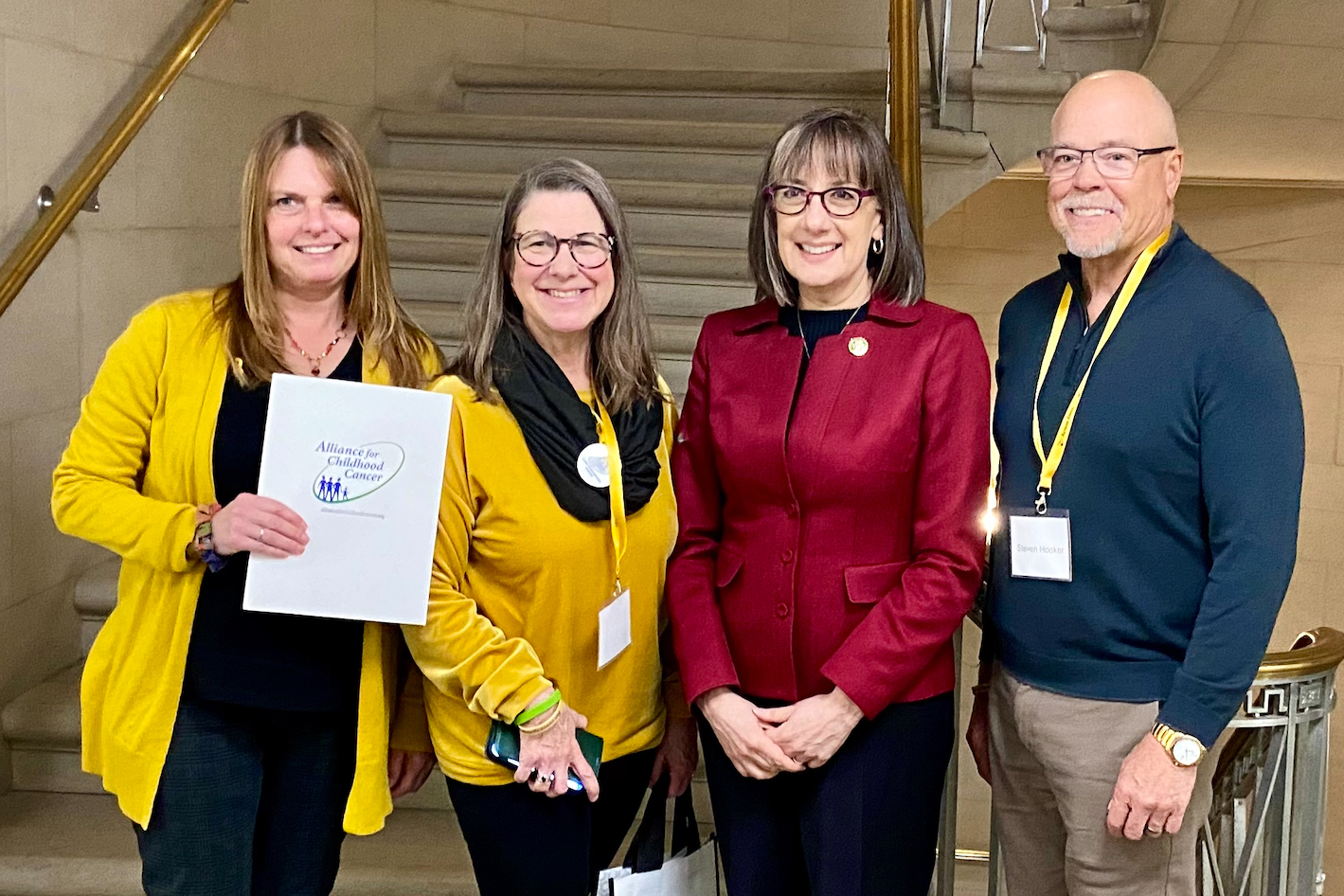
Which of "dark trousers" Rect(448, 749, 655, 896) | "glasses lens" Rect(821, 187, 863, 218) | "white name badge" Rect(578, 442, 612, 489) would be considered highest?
"glasses lens" Rect(821, 187, 863, 218)

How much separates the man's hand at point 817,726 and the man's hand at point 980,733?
0.33 metres

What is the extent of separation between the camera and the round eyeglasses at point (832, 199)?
1956 millimetres

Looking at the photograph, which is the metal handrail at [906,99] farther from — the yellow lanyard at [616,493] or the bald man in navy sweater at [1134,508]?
the yellow lanyard at [616,493]

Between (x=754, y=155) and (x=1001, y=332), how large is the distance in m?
2.94

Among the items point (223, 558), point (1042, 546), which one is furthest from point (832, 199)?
point (223, 558)

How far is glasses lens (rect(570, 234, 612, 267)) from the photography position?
1.98 m

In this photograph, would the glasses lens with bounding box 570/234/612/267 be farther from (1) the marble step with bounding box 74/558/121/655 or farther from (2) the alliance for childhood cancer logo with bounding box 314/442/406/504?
(1) the marble step with bounding box 74/558/121/655

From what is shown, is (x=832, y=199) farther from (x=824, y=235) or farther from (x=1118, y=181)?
(x=1118, y=181)

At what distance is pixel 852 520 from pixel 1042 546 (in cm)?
26

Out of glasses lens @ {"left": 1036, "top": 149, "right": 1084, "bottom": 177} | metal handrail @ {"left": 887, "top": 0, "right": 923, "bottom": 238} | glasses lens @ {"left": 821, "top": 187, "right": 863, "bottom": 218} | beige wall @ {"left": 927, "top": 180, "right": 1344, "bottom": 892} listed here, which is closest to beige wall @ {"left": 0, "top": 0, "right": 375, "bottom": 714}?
metal handrail @ {"left": 887, "top": 0, "right": 923, "bottom": 238}

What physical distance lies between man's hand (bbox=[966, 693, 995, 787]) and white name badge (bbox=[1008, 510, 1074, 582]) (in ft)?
1.01

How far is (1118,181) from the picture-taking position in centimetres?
190

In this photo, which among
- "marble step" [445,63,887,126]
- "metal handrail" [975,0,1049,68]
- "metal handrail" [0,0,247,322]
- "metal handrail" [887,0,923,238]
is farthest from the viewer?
"marble step" [445,63,887,126]

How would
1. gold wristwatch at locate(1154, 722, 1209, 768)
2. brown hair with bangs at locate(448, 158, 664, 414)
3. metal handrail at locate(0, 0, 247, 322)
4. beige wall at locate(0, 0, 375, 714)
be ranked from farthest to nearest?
beige wall at locate(0, 0, 375, 714) < metal handrail at locate(0, 0, 247, 322) < brown hair with bangs at locate(448, 158, 664, 414) < gold wristwatch at locate(1154, 722, 1209, 768)
